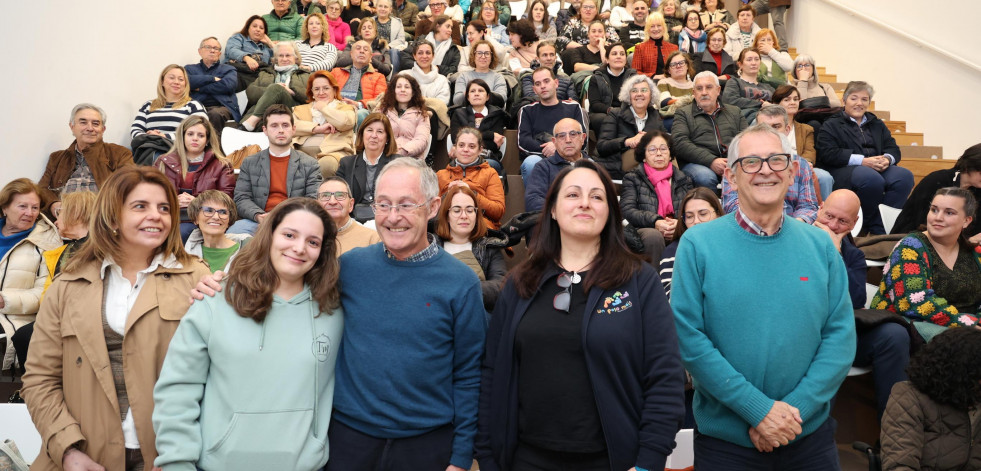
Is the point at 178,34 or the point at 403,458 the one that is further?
the point at 178,34

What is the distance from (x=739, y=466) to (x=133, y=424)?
5.43 ft

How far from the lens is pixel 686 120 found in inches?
222

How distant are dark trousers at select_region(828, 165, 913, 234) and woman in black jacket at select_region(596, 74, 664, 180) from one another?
150cm

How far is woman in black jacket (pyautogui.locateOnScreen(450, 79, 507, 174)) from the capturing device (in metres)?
5.92

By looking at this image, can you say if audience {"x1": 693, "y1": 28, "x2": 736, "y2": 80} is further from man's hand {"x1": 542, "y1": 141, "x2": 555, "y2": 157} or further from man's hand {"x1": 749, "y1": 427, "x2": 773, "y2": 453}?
man's hand {"x1": 749, "y1": 427, "x2": 773, "y2": 453}

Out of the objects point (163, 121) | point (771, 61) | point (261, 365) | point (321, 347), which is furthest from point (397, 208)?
point (771, 61)

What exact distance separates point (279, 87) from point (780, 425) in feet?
18.5

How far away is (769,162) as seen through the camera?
6.23ft

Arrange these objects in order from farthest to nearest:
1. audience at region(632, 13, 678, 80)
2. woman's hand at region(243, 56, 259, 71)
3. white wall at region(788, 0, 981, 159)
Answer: audience at region(632, 13, 678, 80) < woman's hand at region(243, 56, 259, 71) < white wall at region(788, 0, 981, 159)

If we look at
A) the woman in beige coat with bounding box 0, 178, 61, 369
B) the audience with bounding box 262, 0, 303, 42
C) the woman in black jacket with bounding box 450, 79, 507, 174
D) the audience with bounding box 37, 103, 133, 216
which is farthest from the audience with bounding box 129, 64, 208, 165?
the audience with bounding box 262, 0, 303, 42

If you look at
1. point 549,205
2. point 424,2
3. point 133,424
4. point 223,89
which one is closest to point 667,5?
point 424,2

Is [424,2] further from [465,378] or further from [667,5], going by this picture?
[465,378]

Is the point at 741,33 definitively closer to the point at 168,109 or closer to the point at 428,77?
the point at 428,77

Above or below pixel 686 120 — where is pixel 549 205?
below
